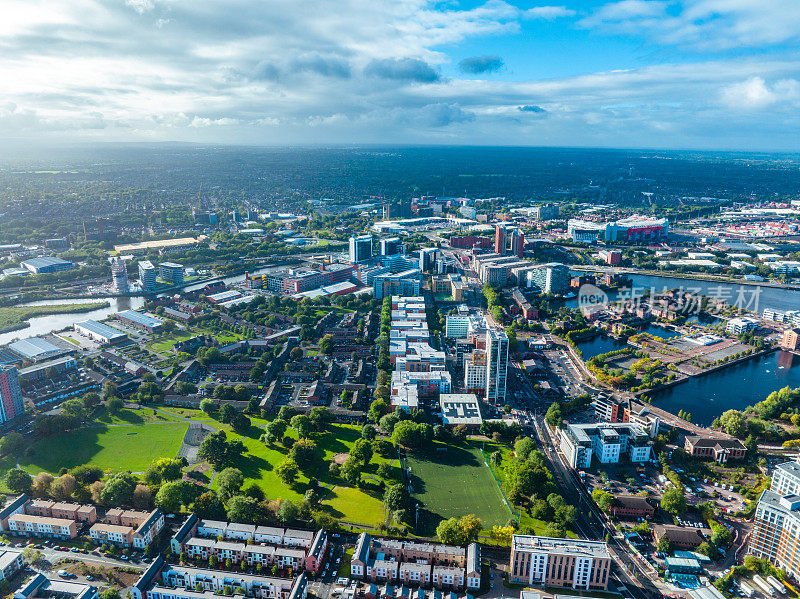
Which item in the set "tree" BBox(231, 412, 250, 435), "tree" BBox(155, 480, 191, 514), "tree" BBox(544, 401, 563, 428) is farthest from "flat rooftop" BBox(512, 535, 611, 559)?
"tree" BBox(231, 412, 250, 435)

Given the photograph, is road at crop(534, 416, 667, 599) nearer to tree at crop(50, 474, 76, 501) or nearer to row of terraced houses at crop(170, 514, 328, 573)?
row of terraced houses at crop(170, 514, 328, 573)

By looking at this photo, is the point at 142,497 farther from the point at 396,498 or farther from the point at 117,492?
the point at 396,498

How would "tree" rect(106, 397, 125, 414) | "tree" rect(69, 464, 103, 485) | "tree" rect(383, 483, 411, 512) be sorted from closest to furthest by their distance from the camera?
1. "tree" rect(383, 483, 411, 512)
2. "tree" rect(69, 464, 103, 485)
3. "tree" rect(106, 397, 125, 414)

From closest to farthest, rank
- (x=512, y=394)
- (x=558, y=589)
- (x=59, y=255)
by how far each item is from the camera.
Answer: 1. (x=558, y=589)
2. (x=512, y=394)
3. (x=59, y=255)

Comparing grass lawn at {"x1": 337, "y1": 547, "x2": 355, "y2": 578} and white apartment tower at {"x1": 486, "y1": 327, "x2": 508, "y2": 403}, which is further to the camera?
white apartment tower at {"x1": 486, "y1": 327, "x2": 508, "y2": 403}

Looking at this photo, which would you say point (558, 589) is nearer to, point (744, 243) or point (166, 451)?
point (166, 451)

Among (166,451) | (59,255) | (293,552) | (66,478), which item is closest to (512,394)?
(293,552)

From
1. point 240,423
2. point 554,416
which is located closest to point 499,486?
point 554,416
